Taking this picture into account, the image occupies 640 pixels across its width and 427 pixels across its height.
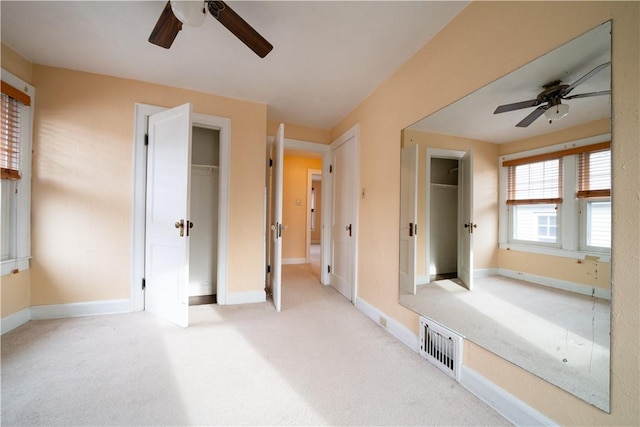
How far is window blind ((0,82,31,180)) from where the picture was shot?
2029 mm

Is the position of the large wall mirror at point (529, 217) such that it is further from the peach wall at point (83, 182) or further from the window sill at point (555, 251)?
the peach wall at point (83, 182)

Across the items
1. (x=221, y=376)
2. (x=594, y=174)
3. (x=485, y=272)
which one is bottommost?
(x=221, y=376)

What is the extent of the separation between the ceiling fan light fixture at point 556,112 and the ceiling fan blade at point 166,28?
211 centimetres

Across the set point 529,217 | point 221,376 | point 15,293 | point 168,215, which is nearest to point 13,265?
point 15,293

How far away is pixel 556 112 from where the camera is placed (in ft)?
3.81

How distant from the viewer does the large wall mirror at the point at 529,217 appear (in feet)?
3.34

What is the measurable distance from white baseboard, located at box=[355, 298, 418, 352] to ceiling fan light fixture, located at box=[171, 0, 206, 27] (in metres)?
2.62

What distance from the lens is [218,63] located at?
87.6 inches

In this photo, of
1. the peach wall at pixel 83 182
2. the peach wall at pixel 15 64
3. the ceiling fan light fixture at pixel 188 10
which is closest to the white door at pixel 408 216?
the ceiling fan light fixture at pixel 188 10

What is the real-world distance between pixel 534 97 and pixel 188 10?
6.26 ft

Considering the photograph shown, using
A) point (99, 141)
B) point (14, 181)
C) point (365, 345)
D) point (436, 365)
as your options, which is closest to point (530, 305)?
point (436, 365)

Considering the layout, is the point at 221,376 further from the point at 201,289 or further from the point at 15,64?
the point at 15,64

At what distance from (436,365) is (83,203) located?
3.47 meters

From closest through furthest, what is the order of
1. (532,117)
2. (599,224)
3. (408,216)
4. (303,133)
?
(599,224) → (532,117) → (408,216) → (303,133)
